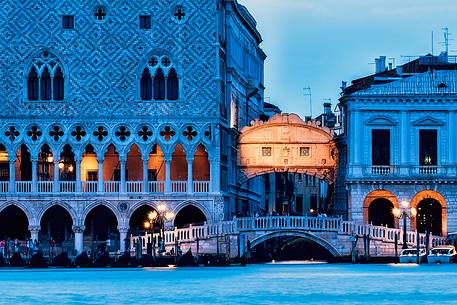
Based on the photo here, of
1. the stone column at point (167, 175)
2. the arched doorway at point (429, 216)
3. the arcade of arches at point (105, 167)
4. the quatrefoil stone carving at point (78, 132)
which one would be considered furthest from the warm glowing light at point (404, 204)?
the quatrefoil stone carving at point (78, 132)

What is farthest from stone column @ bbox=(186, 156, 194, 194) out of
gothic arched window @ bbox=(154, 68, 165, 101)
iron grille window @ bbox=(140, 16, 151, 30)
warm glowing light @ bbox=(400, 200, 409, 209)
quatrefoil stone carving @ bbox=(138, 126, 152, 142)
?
warm glowing light @ bbox=(400, 200, 409, 209)

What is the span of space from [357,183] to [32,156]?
1233 cm

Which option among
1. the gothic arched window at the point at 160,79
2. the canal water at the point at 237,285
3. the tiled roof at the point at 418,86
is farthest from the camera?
the tiled roof at the point at 418,86

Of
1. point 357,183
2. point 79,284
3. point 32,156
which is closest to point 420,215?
point 357,183

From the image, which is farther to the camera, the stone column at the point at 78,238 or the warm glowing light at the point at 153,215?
the warm glowing light at the point at 153,215

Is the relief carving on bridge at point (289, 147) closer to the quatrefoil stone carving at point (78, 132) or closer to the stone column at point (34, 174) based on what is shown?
the quatrefoil stone carving at point (78, 132)

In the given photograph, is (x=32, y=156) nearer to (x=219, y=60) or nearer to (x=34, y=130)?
(x=34, y=130)

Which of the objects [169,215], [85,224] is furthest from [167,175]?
[85,224]

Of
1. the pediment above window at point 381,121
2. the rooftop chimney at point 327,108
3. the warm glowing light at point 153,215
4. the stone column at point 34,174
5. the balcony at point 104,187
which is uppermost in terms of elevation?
the rooftop chimney at point 327,108

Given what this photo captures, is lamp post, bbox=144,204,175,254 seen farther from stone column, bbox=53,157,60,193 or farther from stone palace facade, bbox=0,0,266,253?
stone column, bbox=53,157,60,193

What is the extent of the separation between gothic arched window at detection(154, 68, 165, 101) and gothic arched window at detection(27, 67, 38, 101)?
178 inches

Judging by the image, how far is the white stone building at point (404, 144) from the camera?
3187 inches

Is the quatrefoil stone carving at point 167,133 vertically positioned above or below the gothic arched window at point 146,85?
below

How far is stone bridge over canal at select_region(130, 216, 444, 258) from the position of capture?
78000 mm
